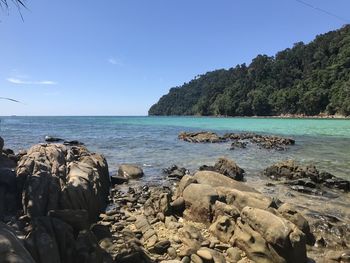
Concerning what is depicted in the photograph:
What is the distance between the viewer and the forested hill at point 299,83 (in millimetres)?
126812

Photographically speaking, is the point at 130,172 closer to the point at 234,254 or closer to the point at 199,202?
the point at 199,202

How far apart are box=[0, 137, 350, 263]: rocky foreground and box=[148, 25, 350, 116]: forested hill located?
359ft

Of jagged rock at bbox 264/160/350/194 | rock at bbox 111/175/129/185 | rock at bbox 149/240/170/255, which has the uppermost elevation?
rock at bbox 149/240/170/255

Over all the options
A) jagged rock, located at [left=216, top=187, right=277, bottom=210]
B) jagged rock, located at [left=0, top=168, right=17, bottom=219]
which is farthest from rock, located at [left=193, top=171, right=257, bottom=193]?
jagged rock, located at [left=0, top=168, right=17, bottom=219]

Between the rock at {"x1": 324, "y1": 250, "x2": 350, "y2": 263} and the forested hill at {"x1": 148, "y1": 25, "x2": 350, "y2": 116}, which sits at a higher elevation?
the forested hill at {"x1": 148, "y1": 25, "x2": 350, "y2": 116}

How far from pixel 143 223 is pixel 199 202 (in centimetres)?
182

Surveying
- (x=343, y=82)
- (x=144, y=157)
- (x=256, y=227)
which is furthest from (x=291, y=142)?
(x=343, y=82)

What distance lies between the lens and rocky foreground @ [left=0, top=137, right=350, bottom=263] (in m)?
6.78

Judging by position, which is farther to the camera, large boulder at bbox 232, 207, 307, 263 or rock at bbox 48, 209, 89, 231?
large boulder at bbox 232, 207, 307, 263

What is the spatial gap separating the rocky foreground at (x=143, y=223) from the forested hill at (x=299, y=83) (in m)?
110

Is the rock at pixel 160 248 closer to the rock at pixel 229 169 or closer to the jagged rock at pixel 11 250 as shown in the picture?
the jagged rock at pixel 11 250

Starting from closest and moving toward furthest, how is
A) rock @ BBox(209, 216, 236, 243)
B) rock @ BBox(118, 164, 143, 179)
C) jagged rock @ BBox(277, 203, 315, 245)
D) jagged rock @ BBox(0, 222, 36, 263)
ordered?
jagged rock @ BBox(0, 222, 36, 263)
rock @ BBox(209, 216, 236, 243)
jagged rock @ BBox(277, 203, 315, 245)
rock @ BBox(118, 164, 143, 179)

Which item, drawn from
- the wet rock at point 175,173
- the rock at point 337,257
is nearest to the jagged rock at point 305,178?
the wet rock at point 175,173

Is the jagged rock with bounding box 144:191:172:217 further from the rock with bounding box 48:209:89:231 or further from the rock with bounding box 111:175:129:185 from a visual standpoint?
the rock with bounding box 111:175:129:185
